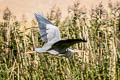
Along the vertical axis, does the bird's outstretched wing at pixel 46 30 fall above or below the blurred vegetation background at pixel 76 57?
above

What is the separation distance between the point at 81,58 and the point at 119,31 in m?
0.61

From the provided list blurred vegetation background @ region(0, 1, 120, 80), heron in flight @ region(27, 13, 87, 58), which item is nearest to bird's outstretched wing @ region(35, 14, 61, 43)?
heron in flight @ region(27, 13, 87, 58)

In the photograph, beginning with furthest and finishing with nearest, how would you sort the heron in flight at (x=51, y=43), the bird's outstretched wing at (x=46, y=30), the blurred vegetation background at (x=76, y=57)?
the blurred vegetation background at (x=76, y=57), the bird's outstretched wing at (x=46, y=30), the heron in flight at (x=51, y=43)

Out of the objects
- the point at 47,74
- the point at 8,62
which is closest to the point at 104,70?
the point at 47,74

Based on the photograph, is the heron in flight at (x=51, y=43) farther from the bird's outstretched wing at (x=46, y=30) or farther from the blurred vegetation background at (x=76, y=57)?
the blurred vegetation background at (x=76, y=57)

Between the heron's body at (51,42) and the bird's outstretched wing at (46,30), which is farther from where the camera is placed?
the bird's outstretched wing at (46,30)

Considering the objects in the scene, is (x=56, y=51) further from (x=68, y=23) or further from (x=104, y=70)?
(x=68, y=23)

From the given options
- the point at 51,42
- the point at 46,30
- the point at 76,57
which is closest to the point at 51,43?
the point at 51,42

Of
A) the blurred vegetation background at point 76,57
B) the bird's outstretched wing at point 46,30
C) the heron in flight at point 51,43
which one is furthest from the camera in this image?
the blurred vegetation background at point 76,57

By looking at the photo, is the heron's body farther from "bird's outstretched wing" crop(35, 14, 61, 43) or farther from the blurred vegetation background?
the blurred vegetation background

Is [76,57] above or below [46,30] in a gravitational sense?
below

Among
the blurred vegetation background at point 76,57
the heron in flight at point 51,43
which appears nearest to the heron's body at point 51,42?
the heron in flight at point 51,43

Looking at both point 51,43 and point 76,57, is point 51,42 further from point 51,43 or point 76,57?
point 76,57

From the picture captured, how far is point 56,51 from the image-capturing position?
98.3 inches
